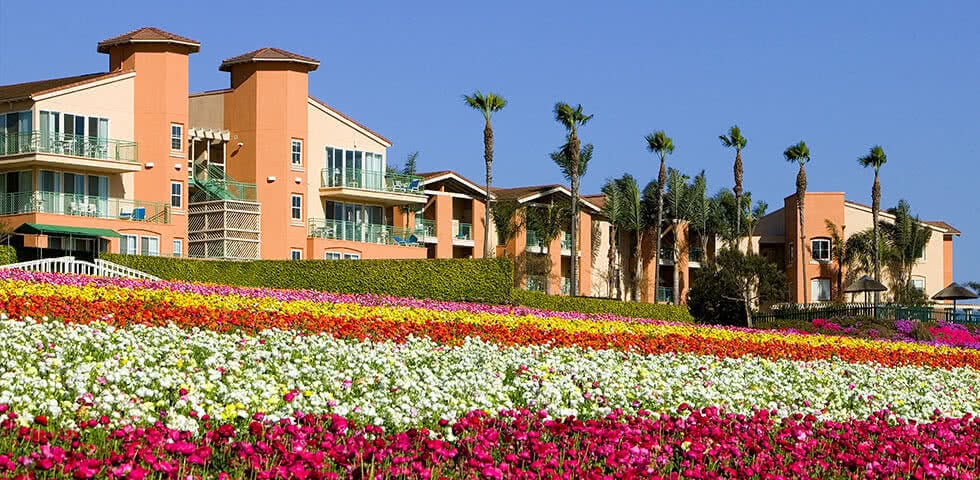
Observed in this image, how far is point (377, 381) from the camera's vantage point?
45.2 ft

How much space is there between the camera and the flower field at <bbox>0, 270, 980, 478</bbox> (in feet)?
30.9

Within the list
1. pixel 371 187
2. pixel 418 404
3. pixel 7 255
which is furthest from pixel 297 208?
pixel 418 404

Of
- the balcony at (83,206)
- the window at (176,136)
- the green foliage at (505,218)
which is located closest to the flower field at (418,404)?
the balcony at (83,206)

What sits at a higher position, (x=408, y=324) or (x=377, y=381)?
(x=408, y=324)

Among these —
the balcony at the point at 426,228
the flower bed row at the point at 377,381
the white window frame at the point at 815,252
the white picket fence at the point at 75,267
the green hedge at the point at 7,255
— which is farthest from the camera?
the white window frame at the point at 815,252

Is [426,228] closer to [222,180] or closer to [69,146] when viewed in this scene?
[222,180]

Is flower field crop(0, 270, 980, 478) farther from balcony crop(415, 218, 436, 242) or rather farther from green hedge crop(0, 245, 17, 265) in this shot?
balcony crop(415, 218, 436, 242)

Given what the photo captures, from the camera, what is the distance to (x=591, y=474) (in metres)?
9.28

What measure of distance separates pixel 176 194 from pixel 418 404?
43.1 meters

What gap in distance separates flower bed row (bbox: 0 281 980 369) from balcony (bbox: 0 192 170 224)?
75.3ft

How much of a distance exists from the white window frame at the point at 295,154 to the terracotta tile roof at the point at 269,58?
10.5 ft

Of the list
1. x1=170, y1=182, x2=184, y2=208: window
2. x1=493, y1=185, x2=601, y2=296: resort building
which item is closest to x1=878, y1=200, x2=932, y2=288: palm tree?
x1=493, y1=185, x2=601, y2=296: resort building

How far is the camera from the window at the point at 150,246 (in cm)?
5103

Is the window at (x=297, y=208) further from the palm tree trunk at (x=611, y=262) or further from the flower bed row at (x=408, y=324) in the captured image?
the flower bed row at (x=408, y=324)
